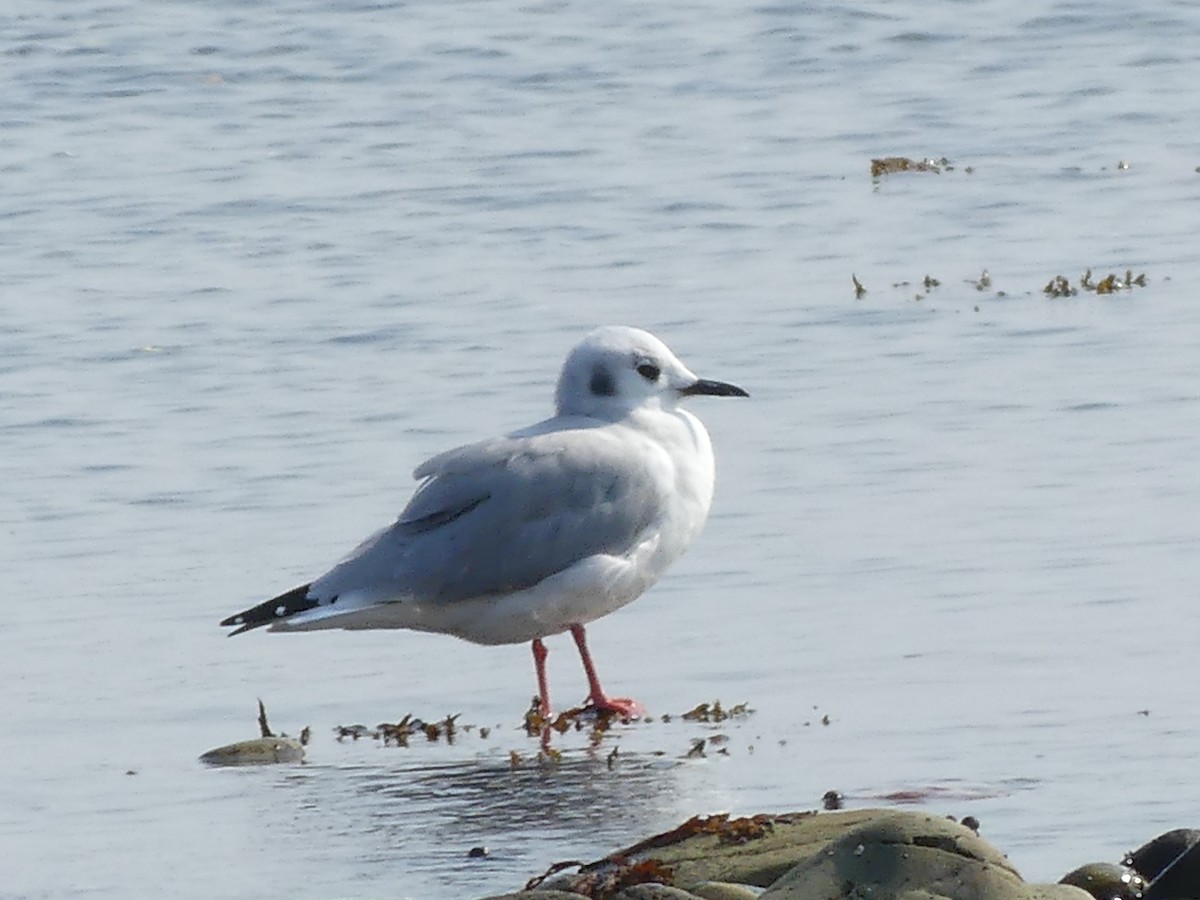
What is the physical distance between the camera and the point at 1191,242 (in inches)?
552

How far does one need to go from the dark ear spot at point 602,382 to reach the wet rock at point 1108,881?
2.97m

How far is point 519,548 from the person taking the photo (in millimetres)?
8125

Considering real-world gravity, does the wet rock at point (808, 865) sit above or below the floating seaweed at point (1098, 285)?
above

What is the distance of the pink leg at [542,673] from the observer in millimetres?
7953

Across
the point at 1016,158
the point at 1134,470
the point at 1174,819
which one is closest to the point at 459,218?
the point at 1016,158

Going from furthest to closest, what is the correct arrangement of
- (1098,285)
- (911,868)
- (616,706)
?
1. (1098,285)
2. (616,706)
3. (911,868)

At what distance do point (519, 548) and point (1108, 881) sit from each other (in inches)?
105

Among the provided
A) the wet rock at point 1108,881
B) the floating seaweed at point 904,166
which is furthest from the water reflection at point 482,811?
the floating seaweed at point 904,166

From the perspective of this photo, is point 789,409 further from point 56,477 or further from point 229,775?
point 229,775

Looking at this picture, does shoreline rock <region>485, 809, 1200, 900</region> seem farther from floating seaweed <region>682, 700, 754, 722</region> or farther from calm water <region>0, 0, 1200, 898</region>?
floating seaweed <region>682, 700, 754, 722</region>

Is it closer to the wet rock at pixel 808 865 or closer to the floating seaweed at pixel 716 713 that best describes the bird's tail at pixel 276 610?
the floating seaweed at pixel 716 713

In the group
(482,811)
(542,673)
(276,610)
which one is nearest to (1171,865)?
(482,811)

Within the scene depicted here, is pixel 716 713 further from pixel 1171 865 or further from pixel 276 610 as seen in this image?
pixel 1171 865

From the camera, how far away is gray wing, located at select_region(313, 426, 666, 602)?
8.10 meters
